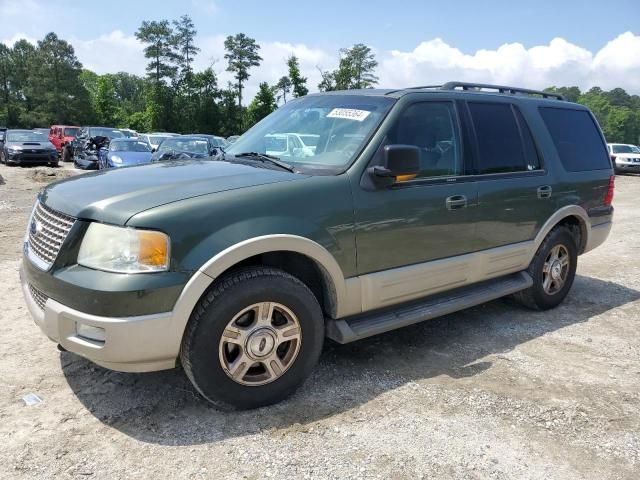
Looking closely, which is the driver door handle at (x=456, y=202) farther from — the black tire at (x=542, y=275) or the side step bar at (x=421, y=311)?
the black tire at (x=542, y=275)

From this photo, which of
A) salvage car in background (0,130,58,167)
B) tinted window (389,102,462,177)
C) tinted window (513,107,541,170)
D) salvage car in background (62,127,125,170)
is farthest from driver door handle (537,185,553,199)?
salvage car in background (0,130,58,167)

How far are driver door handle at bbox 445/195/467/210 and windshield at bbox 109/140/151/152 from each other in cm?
1427

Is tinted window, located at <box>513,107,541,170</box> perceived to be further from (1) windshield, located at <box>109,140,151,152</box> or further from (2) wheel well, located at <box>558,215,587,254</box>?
(1) windshield, located at <box>109,140,151,152</box>

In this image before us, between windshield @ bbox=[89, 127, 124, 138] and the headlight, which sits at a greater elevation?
windshield @ bbox=[89, 127, 124, 138]

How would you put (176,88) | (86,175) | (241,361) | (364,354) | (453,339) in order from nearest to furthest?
(241,361) < (86,175) < (364,354) < (453,339) < (176,88)

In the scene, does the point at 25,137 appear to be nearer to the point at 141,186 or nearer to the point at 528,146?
the point at 141,186

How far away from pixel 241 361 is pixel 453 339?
2.08 m

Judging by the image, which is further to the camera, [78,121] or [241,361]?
[78,121]

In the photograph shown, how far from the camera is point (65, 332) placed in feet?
9.07

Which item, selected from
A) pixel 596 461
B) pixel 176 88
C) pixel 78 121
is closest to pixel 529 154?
pixel 596 461

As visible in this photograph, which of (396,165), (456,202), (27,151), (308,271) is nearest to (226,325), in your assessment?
(308,271)

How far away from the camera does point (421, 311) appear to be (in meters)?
3.81

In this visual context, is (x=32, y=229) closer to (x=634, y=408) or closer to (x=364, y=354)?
(x=364, y=354)

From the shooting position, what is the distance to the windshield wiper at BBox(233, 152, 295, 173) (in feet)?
11.5
